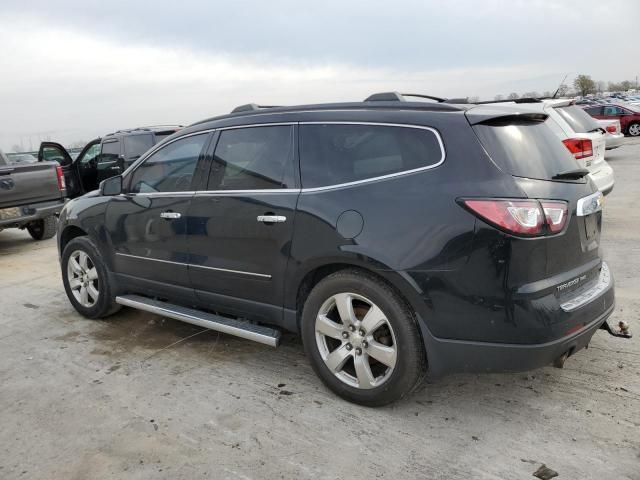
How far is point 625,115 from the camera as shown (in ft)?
84.1

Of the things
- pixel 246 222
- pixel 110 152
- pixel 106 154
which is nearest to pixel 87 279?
pixel 246 222

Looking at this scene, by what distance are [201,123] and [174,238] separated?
90cm

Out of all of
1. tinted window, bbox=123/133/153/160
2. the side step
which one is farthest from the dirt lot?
tinted window, bbox=123/133/153/160

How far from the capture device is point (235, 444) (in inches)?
112

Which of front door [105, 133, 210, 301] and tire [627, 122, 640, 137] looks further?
tire [627, 122, 640, 137]

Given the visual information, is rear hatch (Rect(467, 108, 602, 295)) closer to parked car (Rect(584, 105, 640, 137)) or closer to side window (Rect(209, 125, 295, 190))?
side window (Rect(209, 125, 295, 190))

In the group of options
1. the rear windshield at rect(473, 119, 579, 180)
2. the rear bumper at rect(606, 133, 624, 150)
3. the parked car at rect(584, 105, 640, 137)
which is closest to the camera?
the rear windshield at rect(473, 119, 579, 180)

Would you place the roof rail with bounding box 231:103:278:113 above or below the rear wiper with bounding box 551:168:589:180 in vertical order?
above

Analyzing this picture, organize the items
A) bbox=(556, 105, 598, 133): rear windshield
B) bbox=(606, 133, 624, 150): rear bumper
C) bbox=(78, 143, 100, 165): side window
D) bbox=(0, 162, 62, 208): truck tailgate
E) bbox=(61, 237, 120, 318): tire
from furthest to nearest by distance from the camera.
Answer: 1. bbox=(606, 133, 624, 150): rear bumper
2. bbox=(78, 143, 100, 165): side window
3. bbox=(0, 162, 62, 208): truck tailgate
4. bbox=(556, 105, 598, 133): rear windshield
5. bbox=(61, 237, 120, 318): tire

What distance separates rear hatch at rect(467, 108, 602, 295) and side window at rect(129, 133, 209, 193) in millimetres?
2093

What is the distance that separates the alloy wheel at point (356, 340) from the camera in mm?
2982

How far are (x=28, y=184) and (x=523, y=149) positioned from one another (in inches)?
304

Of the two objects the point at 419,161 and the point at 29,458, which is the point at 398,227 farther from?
the point at 29,458

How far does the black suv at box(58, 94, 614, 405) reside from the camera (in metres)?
2.63
